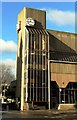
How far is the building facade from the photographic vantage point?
48812mm

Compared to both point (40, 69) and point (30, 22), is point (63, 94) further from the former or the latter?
point (30, 22)

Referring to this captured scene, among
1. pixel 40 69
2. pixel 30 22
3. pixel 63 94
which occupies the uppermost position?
pixel 30 22

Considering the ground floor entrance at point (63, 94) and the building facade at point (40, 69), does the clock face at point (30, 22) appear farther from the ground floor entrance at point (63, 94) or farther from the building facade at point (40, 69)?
the ground floor entrance at point (63, 94)

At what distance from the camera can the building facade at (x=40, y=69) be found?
4881 cm

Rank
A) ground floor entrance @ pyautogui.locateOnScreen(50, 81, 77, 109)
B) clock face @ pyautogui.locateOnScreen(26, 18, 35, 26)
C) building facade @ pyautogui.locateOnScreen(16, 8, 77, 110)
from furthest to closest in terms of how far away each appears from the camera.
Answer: clock face @ pyautogui.locateOnScreen(26, 18, 35, 26) → ground floor entrance @ pyautogui.locateOnScreen(50, 81, 77, 109) → building facade @ pyautogui.locateOnScreen(16, 8, 77, 110)

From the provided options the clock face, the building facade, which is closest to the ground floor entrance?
the building facade

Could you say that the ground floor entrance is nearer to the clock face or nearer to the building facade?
the building facade

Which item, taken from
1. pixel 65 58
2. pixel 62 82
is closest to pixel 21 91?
pixel 62 82

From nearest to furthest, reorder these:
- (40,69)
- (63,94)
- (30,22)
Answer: (40,69)
(30,22)
(63,94)

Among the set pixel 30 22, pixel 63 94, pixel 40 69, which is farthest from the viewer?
pixel 63 94

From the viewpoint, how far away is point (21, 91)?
168 feet

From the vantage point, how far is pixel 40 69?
164 ft

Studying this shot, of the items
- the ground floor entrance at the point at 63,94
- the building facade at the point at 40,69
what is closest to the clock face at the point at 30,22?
the building facade at the point at 40,69

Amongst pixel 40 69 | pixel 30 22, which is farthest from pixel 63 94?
pixel 30 22
